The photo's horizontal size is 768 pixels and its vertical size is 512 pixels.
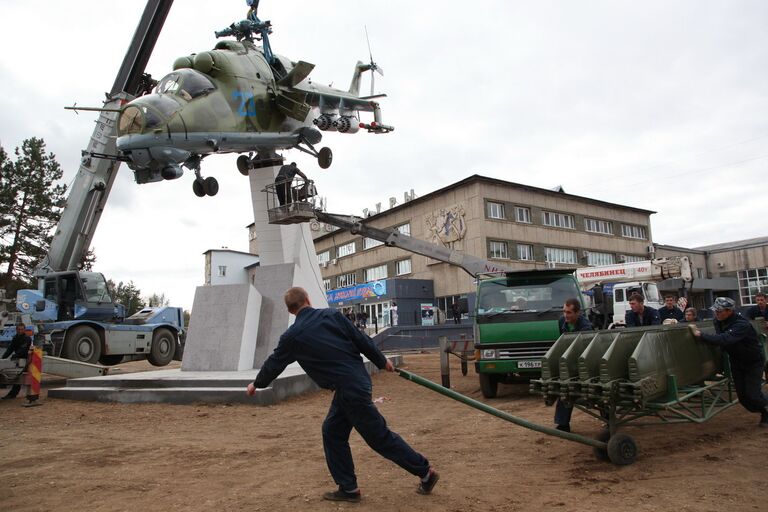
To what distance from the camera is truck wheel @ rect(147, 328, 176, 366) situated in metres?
18.4

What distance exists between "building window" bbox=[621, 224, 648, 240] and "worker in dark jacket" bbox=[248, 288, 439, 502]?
49943mm

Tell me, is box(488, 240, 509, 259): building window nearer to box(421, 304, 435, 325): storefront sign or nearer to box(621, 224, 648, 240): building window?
box(421, 304, 435, 325): storefront sign

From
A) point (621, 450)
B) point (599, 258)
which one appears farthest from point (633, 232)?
point (621, 450)

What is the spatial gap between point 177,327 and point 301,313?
16.5m

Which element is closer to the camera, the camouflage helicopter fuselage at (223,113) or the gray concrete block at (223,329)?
the camouflage helicopter fuselage at (223,113)

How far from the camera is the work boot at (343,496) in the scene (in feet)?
14.9

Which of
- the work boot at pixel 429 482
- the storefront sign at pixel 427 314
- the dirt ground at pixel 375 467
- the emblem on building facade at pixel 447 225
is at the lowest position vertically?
the dirt ground at pixel 375 467

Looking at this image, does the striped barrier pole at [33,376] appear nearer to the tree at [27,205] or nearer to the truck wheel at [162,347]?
the truck wheel at [162,347]

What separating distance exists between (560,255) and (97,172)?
34515 millimetres

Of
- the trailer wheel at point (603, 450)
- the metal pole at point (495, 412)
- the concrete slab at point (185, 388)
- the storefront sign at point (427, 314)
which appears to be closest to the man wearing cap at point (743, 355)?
the trailer wheel at point (603, 450)

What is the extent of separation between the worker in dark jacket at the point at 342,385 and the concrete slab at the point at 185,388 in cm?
577

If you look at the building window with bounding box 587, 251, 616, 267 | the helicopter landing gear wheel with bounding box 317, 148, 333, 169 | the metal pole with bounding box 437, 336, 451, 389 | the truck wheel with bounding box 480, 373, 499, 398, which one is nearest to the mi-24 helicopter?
the helicopter landing gear wheel with bounding box 317, 148, 333, 169

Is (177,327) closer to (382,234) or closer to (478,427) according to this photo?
(382,234)

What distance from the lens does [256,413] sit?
9.57m
